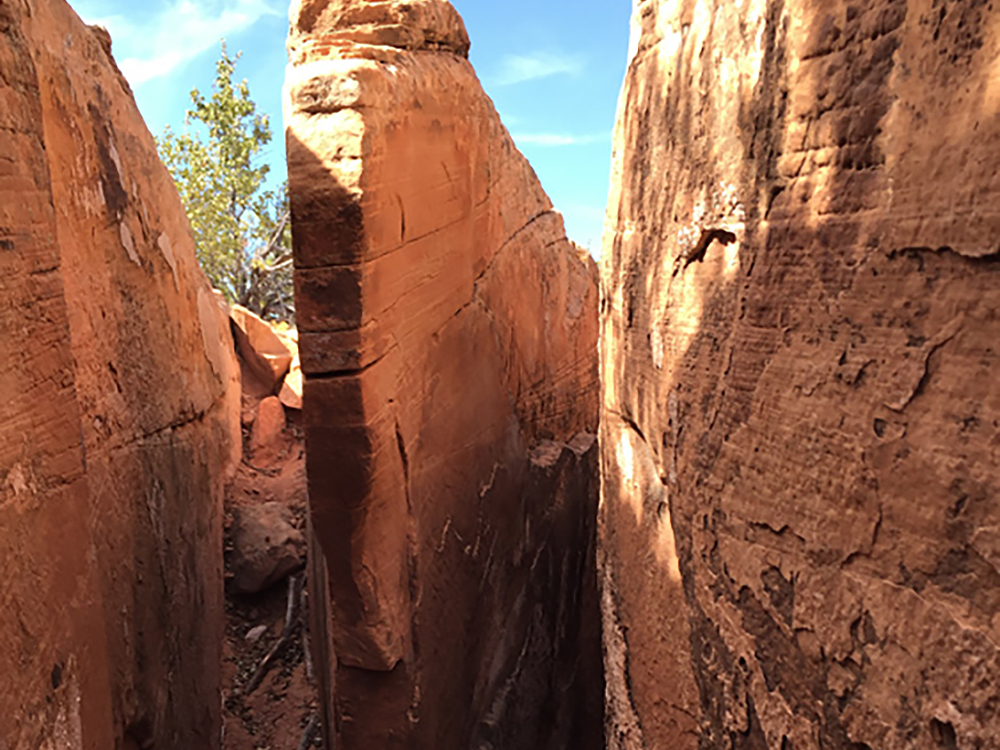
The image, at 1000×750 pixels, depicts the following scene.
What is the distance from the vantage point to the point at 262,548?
645 centimetres

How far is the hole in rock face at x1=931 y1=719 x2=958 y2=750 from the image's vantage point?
1378 mm

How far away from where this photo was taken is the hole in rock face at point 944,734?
1378 millimetres

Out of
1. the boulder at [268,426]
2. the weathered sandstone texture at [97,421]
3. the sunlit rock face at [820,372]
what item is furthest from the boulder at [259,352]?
the sunlit rock face at [820,372]

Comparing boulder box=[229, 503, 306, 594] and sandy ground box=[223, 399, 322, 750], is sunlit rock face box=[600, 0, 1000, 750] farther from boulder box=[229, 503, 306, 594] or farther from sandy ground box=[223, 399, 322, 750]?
boulder box=[229, 503, 306, 594]

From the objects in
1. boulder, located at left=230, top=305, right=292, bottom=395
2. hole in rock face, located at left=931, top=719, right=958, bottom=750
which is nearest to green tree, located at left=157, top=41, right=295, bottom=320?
boulder, located at left=230, top=305, right=292, bottom=395

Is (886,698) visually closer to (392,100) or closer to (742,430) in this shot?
(742,430)

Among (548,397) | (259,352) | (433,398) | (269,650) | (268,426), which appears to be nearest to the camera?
(433,398)

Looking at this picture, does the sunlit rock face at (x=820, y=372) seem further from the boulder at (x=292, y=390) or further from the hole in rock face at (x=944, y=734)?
the boulder at (x=292, y=390)

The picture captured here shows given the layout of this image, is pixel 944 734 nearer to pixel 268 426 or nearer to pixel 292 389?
pixel 268 426

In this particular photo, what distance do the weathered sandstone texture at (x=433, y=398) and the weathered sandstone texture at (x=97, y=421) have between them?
2.67ft

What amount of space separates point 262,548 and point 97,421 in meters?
3.51

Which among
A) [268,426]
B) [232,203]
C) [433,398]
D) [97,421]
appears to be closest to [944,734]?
[433,398]

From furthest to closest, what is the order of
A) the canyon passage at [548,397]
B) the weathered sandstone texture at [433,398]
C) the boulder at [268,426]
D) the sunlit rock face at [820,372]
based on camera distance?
the boulder at [268,426], the weathered sandstone texture at [433,398], the canyon passage at [548,397], the sunlit rock face at [820,372]

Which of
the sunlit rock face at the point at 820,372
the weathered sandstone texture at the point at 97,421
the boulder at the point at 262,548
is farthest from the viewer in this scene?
the boulder at the point at 262,548
